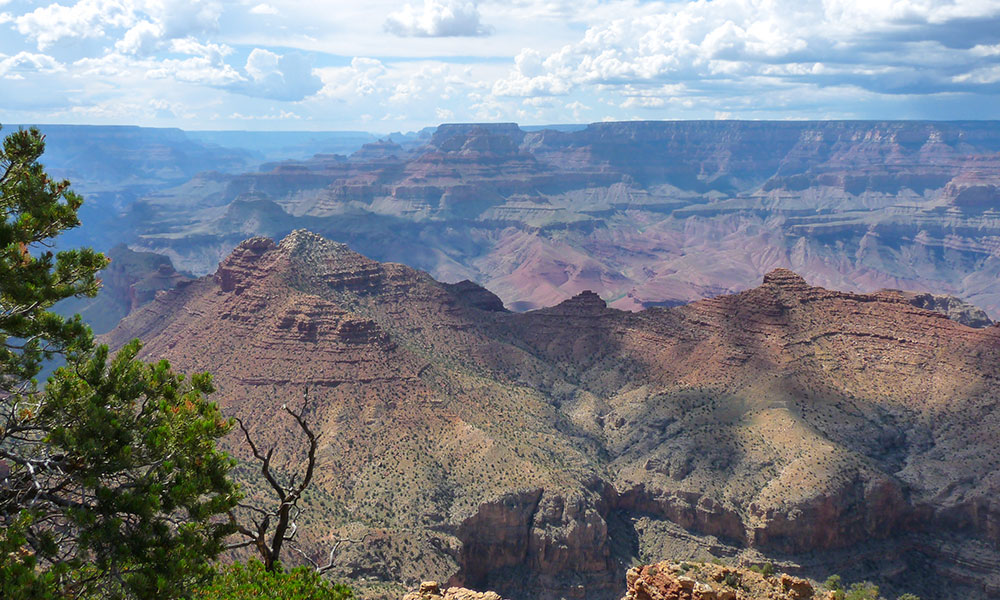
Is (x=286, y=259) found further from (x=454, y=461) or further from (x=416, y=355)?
(x=454, y=461)

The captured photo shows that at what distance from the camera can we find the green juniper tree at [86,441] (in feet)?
67.0

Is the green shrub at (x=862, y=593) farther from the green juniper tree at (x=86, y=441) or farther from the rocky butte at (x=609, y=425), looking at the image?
the green juniper tree at (x=86, y=441)

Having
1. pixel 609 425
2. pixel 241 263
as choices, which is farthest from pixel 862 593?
pixel 241 263

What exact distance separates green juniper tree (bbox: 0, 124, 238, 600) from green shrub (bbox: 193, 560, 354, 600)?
1.17 meters

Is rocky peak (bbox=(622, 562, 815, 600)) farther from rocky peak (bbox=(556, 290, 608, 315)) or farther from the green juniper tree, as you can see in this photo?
rocky peak (bbox=(556, 290, 608, 315))

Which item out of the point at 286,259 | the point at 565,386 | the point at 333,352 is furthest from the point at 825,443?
the point at 286,259

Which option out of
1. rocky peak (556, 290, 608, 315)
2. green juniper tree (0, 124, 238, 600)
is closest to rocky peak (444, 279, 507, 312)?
rocky peak (556, 290, 608, 315)

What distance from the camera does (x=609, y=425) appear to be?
341ft

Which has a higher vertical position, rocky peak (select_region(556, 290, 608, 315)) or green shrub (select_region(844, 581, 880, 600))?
rocky peak (select_region(556, 290, 608, 315))

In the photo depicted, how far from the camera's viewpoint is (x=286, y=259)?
113750 mm

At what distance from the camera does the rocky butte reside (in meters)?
77.4

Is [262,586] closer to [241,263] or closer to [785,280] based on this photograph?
[241,263]

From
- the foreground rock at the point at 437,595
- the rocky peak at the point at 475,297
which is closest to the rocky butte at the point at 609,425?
the rocky peak at the point at 475,297

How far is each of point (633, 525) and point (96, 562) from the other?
74.1 meters
